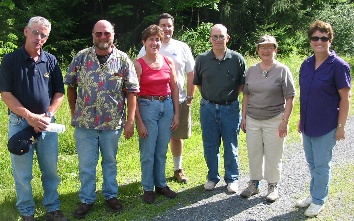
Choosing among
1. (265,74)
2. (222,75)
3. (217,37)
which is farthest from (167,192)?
(217,37)

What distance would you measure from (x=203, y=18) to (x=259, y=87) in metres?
14.4

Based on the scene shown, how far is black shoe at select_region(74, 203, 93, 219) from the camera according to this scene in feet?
15.1

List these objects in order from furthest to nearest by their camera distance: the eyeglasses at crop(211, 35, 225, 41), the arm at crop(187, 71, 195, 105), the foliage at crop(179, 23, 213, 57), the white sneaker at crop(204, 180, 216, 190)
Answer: the foliage at crop(179, 23, 213, 57), the arm at crop(187, 71, 195, 105), the white sneaker at crop(204, 180, 216, 190), the eyeglasses at crop(211, 35, 225, 41)

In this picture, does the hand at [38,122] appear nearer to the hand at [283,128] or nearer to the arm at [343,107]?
the hand at [283,128]

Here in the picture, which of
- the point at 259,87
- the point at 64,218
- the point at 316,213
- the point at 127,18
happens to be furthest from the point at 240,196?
the point at 127,18

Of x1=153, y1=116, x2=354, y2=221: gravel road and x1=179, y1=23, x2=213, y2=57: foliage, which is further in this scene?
x1=179, y1=23, x2=213, y2=57: foliage

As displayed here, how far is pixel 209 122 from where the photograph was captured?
16.8 ft

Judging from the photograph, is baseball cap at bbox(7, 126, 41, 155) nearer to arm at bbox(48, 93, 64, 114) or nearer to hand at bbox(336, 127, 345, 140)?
arm at bbox(48, 93, 64, 114)

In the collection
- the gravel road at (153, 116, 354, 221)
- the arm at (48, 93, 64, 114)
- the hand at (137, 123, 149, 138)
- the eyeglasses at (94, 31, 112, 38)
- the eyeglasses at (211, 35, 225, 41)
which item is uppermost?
the eyeglasses at (94, 31, 112, 38)

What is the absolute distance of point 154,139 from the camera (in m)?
4.83

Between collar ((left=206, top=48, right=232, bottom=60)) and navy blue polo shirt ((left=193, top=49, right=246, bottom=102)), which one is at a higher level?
collar ((left=206, top=48, right=232, bottom=60))

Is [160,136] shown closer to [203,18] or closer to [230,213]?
[230,213]

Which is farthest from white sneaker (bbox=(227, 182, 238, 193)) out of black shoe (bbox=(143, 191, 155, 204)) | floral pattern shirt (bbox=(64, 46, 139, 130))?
floral pattern shirt (bbox=(64, 46, 139, 130))

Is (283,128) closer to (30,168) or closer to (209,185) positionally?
(209,185)
